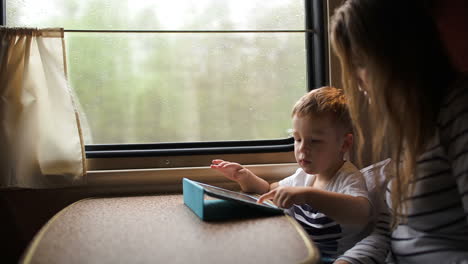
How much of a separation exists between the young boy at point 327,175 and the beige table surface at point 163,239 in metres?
Result: 0.25

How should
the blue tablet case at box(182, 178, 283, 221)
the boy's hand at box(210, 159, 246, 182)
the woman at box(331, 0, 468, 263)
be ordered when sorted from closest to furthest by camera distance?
the woman at box(331, 0, 468, 263) < the blue tablet case at box(182, 178, 283, 221) < the boy's hand at box(210, 159, 246, 182)

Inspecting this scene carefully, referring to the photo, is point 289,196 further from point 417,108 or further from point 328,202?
point 417,108

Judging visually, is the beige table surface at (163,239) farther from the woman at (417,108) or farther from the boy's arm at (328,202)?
the woman at (417,108)

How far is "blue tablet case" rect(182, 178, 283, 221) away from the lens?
46.3 inches

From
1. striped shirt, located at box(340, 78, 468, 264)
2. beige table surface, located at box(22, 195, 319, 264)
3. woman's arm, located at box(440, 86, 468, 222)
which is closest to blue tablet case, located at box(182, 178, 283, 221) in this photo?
beige table surface, located at box(22, 195, 319, 264)

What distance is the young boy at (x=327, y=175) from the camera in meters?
1.32

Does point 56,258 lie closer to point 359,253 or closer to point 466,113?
point 359,253

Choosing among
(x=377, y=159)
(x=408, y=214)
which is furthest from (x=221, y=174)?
(x=408, y=214)

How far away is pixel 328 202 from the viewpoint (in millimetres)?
1261

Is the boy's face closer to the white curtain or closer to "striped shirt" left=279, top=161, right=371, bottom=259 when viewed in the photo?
"striped shirt" left=279, top=161, right=371, bottom=259

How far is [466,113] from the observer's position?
3.19 ft

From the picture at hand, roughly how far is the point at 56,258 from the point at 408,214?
869 mm

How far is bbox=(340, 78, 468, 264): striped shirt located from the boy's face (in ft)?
1.29

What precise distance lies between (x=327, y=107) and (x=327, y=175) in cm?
26
